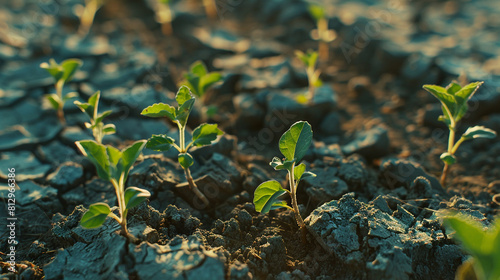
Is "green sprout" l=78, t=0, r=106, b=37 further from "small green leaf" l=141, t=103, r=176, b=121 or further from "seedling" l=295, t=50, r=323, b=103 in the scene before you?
"small green leaf" l=141, t=103, r=176, b=121

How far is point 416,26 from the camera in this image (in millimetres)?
5555

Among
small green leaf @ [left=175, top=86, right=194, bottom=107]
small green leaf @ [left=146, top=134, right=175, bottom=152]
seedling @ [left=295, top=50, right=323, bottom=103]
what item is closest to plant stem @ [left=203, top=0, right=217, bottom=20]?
seedling @ [left=295, top=50, right=323, bottom=103]

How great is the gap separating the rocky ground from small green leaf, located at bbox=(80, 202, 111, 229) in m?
0.18

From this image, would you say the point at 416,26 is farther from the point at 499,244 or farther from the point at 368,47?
the point at 499,244

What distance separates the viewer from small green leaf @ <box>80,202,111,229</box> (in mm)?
1960

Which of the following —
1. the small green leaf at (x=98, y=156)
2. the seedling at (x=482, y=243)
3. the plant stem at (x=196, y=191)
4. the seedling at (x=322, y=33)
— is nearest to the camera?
the seedling at (x=482, y=243)

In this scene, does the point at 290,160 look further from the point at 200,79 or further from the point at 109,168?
the point at 200,79

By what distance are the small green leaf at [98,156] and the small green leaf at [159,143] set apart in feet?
1.04

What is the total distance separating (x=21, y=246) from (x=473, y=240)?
2347 millimetres

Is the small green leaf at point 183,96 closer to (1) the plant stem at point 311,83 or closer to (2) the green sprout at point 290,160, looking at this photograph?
(2) the green sprout at point 290,160

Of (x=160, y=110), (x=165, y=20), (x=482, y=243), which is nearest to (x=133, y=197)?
(x=160, y=110)

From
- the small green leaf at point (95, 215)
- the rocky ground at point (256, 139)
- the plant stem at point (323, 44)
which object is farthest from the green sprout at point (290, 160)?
the plant stem at point (323, 44)

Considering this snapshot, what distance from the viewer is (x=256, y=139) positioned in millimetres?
3670

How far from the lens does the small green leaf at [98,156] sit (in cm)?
195
